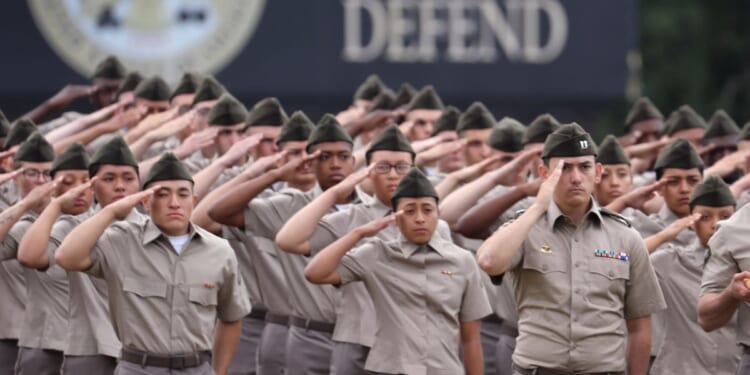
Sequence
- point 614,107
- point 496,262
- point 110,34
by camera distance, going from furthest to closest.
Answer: point 614,107 → point 110,34 → point 496,262

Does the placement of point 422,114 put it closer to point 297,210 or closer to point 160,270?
point 297,210

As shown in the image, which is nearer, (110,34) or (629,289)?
(629,289)

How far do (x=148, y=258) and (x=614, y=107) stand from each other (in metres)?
23.7

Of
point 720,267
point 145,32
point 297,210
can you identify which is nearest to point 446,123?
point 297,210

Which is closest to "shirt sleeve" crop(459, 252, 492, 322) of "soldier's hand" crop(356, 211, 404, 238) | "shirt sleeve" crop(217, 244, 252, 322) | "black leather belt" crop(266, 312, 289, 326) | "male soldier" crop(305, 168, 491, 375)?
"male soldier" crop(305, 168, 491, 375)

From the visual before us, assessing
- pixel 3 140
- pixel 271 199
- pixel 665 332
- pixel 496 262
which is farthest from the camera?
pixel 3 140

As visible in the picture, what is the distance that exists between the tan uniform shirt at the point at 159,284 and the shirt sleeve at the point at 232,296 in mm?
15

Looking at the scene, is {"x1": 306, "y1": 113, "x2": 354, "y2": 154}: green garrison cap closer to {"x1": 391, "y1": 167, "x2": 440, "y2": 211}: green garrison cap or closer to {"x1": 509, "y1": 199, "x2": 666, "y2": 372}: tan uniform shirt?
{"x1": 391, "y1": 167, "x2": 440, "y2": 211}: green garrison cap

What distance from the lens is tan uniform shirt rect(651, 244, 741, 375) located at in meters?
13.8

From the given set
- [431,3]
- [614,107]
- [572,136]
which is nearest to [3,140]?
[572,136]

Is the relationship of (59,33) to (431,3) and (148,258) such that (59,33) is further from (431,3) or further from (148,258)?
(148,258)

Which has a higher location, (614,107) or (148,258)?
(148,258)

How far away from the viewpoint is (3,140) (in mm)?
16375

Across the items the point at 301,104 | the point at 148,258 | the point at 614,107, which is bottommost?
the point at 614,107
